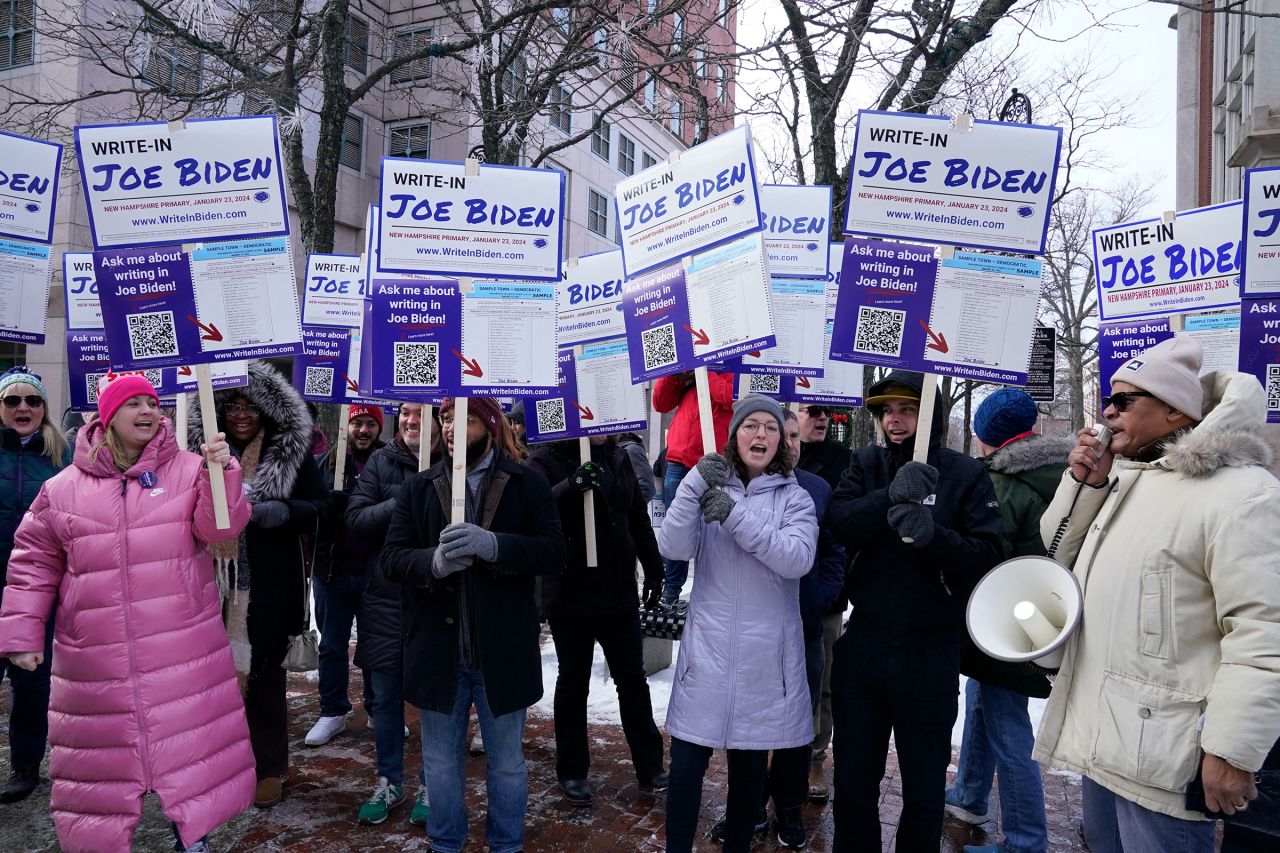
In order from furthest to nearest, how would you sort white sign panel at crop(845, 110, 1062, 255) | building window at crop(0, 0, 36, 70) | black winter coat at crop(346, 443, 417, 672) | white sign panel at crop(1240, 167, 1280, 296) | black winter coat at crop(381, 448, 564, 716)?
1. building window at crop(0, 0, 36, 70)
2. white sign panel at crop(1240, 167, 1280, 296)
3. black winter coat at crop(346, 443, 417, 672)
4. white sign panel at crop(845, 110, 1062, 255)
5. black winter coat at crop(381, 448, 564, 716)

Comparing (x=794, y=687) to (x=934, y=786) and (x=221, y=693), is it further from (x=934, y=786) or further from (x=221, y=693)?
(x=221, y=693)

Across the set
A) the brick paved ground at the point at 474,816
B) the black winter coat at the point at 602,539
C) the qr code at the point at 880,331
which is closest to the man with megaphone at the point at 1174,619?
the qr code at the point at 880,331

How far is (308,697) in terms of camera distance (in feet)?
21.9

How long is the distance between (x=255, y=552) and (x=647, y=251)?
99.4 inches

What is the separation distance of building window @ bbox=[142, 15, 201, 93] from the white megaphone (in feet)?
29.3

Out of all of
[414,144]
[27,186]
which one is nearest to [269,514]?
[27,186]

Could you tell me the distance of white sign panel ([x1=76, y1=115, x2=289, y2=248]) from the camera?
4.20 metres

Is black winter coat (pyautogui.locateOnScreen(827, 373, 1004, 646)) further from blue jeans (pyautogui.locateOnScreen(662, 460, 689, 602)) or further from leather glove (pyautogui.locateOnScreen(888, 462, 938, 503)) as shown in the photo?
blue jeans (pyautogui.locateOnScreen(662, 460, 689, 602))

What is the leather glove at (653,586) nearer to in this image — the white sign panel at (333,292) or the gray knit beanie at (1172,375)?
the white sign panel at (333,292)

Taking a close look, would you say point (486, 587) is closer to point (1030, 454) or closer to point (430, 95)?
point (1030, 454)

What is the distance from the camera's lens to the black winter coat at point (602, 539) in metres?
4.96

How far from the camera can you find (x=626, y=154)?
28.7m

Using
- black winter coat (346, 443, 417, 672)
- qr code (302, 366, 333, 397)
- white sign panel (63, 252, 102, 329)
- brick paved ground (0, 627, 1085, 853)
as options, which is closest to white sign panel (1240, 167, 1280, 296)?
brick paved ground (0, 627, 1085, 853)

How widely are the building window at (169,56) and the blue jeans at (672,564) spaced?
250 inches
